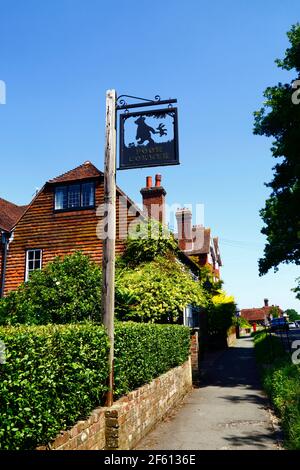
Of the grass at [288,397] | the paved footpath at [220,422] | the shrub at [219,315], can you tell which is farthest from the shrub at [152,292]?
the shrub at [219,315]

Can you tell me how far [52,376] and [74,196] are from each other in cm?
1595

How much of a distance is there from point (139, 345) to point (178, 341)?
5.42 metres

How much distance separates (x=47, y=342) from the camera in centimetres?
512

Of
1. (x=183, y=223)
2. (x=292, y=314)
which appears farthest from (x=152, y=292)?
(x=292, y=314)

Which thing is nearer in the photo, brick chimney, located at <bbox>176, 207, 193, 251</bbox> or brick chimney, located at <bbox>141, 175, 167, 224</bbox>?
brick chimney, located at <bbox>141, 175, 167, 224</bbox>

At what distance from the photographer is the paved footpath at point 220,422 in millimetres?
8086

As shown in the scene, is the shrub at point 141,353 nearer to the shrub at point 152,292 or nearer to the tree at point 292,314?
the shrub at point 152,292

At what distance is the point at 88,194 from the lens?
19969 mm

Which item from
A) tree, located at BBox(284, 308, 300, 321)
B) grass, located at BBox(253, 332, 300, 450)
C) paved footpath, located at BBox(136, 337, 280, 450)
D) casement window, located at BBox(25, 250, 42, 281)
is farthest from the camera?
tree, located at BBox(284, 308, 300, 321)

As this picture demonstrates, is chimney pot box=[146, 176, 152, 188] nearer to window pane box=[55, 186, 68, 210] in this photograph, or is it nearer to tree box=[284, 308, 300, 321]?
window pane box=[55, 186, 68, 210]

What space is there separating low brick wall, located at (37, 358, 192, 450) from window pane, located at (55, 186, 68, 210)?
1165 cm

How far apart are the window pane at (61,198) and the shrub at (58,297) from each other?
870 cm

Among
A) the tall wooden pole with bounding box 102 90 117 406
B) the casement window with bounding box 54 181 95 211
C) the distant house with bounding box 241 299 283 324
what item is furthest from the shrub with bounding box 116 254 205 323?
the distant house with bounding box 241 299 283 324

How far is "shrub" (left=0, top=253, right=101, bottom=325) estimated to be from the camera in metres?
11.0
